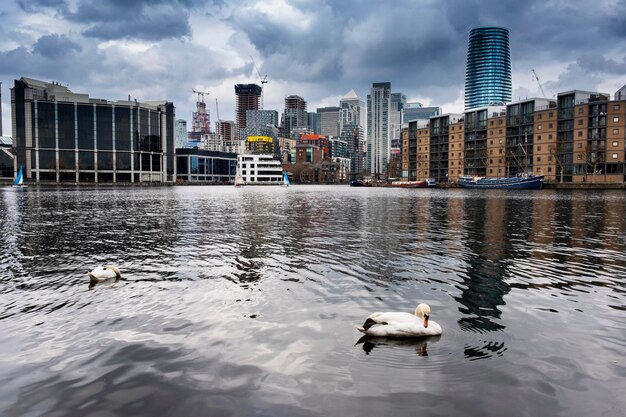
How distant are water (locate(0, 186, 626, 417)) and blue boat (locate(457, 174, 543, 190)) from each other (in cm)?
11970

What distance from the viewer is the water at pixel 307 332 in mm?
7938

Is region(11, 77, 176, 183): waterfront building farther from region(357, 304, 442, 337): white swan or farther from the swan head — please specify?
the swan head

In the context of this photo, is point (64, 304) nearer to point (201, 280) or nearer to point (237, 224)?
point (201, 280)

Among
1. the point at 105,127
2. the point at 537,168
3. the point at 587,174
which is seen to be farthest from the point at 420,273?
the point at 105,127

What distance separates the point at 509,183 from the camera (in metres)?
140

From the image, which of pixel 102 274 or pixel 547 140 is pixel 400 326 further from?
pixel 547 140

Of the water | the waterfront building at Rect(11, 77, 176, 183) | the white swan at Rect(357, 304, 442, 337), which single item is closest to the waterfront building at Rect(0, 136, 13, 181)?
the waterfront building at Rect(11, 77, 176, 183)

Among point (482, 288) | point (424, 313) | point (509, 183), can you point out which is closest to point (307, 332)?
point (424, 313)

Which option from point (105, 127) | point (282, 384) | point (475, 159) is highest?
point (105, 127)

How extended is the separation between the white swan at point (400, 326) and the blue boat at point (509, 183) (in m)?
136

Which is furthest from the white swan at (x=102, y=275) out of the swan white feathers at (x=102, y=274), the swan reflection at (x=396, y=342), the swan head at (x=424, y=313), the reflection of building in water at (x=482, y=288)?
the reflection of building in water at (x=482, y=288)

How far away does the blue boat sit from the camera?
13212cm

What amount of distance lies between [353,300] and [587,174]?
155 m

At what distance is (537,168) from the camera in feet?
519
